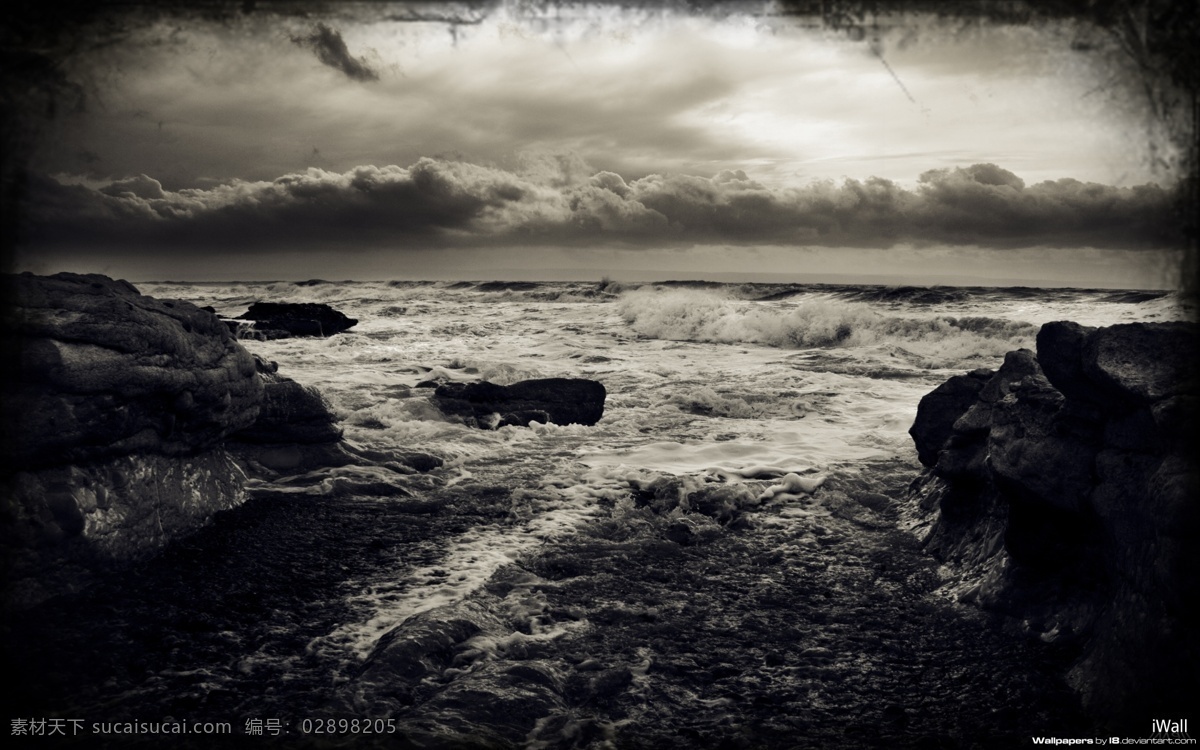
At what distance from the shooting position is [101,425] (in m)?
4.13

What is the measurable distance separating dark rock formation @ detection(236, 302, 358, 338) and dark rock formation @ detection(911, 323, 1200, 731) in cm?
1616

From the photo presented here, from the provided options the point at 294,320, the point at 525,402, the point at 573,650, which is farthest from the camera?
the point at 294,320

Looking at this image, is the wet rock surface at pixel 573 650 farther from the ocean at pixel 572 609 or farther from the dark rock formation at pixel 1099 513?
the dark rock formation at pixel 1099 513

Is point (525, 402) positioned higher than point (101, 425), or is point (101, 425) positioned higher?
point (101, 425)

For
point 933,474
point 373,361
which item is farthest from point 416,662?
point 373,361

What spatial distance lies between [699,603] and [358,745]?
6.70ft

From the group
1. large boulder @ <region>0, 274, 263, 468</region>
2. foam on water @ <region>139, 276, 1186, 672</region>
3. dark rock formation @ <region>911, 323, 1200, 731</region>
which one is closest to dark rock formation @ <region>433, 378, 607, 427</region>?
foam on water @ <region>139, 276, 1186, 672</region>

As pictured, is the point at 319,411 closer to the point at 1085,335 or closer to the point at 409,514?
the point at 409,514

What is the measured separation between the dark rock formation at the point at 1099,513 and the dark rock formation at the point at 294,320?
16.2 m

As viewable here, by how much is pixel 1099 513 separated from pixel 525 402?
20.2ft

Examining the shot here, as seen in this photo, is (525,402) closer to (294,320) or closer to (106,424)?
(106,424)

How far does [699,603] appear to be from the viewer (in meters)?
4.04

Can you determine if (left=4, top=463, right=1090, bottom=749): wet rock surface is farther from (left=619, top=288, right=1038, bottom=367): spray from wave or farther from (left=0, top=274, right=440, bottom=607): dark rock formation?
(left=619, top=288, right=1038, bottom=367): spray from wave

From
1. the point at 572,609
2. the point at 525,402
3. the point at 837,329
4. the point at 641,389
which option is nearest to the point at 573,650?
the point at 572,609
